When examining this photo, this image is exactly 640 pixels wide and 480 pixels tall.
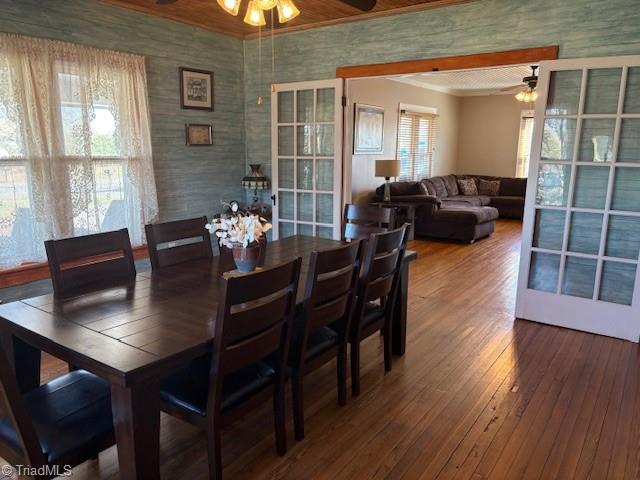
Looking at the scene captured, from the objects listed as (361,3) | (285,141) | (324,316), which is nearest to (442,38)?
(361,3)

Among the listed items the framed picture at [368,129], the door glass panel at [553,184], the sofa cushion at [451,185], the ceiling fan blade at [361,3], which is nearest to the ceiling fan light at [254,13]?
the ceiling fan blade at [361,3]

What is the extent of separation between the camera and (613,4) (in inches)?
126

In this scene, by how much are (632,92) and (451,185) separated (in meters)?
5.97

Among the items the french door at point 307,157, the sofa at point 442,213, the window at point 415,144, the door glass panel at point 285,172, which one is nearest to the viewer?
the french door at point 307,157

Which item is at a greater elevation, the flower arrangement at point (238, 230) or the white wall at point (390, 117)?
the white wall at point (390, 117)

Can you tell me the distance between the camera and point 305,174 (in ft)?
15.9

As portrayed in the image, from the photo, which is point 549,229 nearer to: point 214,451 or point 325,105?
point 325,105

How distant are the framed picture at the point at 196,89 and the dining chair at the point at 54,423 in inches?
129

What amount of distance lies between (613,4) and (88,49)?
386cm

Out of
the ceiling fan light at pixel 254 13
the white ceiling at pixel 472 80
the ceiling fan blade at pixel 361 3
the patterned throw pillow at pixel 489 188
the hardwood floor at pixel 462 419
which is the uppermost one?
the white ceiling at pixel 472 80

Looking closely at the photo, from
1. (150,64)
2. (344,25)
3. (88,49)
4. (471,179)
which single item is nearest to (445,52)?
(344,25)

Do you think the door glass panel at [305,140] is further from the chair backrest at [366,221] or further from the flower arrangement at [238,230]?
the flower arrangement at [238,230]

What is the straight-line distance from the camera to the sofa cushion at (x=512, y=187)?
370 inches

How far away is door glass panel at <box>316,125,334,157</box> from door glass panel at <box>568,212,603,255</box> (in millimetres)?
2240
